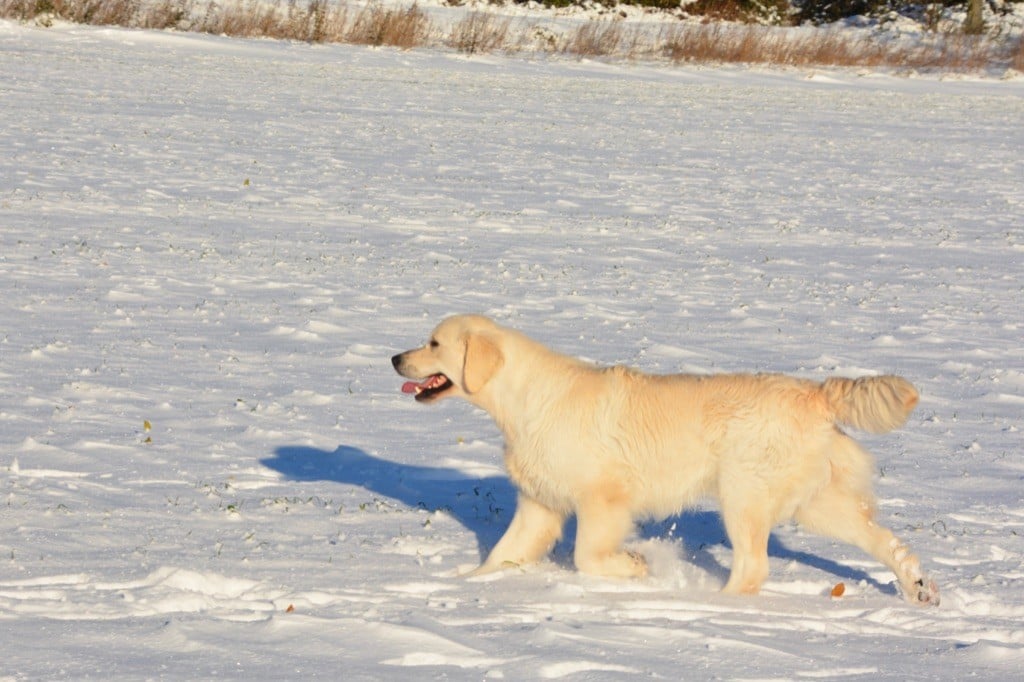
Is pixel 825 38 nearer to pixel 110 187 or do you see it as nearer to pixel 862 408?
pixel 110 187

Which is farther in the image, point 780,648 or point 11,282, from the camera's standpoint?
point 11,282

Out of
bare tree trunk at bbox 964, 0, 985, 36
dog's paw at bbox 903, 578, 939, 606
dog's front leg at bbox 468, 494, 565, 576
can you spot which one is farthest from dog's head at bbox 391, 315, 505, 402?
bare tree trunk at bbox 964, 0, 985, 36

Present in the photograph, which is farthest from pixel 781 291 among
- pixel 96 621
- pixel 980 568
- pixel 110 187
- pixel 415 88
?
pixel 415 88

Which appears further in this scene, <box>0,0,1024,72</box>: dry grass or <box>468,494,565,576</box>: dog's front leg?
<box>0,0,1024,72</box>: dry grass

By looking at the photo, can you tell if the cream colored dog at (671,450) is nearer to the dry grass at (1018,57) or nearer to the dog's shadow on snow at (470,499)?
the dog's shadow on snow at (470,499)

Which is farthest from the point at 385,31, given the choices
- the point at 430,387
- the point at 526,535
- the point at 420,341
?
the point at 526,535

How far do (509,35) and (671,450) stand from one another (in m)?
30.1

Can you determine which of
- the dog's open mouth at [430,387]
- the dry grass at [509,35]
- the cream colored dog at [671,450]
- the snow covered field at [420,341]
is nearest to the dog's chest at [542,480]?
the cream colored dog at [671,450]

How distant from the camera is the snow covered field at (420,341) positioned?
513 cm

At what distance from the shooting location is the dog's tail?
5535 millimetres

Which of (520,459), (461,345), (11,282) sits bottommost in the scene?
(11,282)

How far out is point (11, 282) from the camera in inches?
442

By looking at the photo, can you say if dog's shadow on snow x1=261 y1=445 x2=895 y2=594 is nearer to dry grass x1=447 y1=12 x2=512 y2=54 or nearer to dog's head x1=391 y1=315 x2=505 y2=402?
dog's head x1=391 y1=315 x2=505 y2=402

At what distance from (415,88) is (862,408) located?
20286 millimetres
